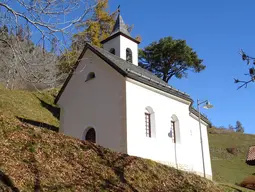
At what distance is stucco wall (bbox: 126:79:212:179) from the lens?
16.5 metres

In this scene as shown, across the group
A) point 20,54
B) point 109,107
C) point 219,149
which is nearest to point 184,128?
point 109,107

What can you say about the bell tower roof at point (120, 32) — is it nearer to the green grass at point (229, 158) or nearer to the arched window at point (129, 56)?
the arched window at point (129, 56)

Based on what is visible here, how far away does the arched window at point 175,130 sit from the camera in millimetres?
19547

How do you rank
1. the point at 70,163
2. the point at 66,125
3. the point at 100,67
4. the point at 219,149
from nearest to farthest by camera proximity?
the point at 70,163
the point at 100,67
the point at 66,125
the point at 219,149

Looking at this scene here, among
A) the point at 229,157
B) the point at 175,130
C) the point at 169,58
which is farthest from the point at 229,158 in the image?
the point at 175,130

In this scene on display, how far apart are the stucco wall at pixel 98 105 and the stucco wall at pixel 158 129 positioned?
1.88 ft

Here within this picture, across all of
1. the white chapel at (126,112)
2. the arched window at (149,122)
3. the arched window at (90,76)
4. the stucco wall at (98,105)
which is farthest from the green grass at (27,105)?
the arched window at (149,122)

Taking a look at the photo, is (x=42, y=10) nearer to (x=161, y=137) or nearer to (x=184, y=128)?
(x=161, y=137)

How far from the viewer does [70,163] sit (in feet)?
35.3

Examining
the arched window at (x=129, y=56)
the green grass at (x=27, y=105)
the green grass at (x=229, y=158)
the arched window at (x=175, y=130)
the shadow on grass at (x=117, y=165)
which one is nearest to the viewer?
the shadow on grass at (x=117, y=165)

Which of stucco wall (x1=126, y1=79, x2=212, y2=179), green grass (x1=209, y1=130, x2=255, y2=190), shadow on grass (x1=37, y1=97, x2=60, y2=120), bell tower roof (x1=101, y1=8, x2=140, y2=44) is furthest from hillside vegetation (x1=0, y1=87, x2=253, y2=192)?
shadow on grass (x1=37, y1=97, x2=60, y2=120)

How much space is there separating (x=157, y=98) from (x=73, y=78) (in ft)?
19.7

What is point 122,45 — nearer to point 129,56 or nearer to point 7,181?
point 129,56

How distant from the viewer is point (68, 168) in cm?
1034
